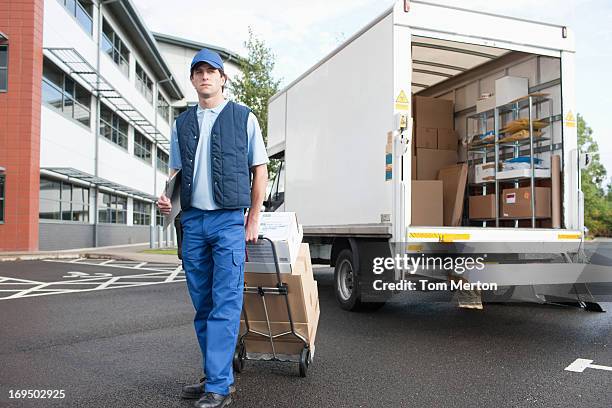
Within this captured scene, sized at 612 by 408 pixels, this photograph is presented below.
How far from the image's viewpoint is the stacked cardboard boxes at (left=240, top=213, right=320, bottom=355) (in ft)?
12.1

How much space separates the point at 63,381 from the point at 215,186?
178 centimetres

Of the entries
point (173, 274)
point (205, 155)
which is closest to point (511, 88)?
point (205, 155)

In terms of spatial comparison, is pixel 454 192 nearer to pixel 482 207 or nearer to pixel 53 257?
pixel 482 207

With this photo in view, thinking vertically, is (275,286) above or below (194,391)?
above

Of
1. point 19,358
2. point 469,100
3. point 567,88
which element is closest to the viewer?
point 19,358

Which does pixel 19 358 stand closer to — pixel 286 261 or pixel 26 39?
pixel 286 261

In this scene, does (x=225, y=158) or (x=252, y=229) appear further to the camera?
(x=252, y=229)

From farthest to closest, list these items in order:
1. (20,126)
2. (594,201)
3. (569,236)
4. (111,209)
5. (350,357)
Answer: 1. (594,201)
2. (111,209)
3. (20,126)
4. (569,236)
5. (350,357)

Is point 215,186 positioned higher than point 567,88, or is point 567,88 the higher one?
point 567,88

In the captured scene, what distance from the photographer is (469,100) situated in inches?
315

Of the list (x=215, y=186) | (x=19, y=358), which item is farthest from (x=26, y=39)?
(x=215, y=186)

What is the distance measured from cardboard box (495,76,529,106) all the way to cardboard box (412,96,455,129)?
3.34 feet

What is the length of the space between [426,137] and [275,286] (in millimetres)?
4705

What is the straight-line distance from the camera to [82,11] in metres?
21.8
